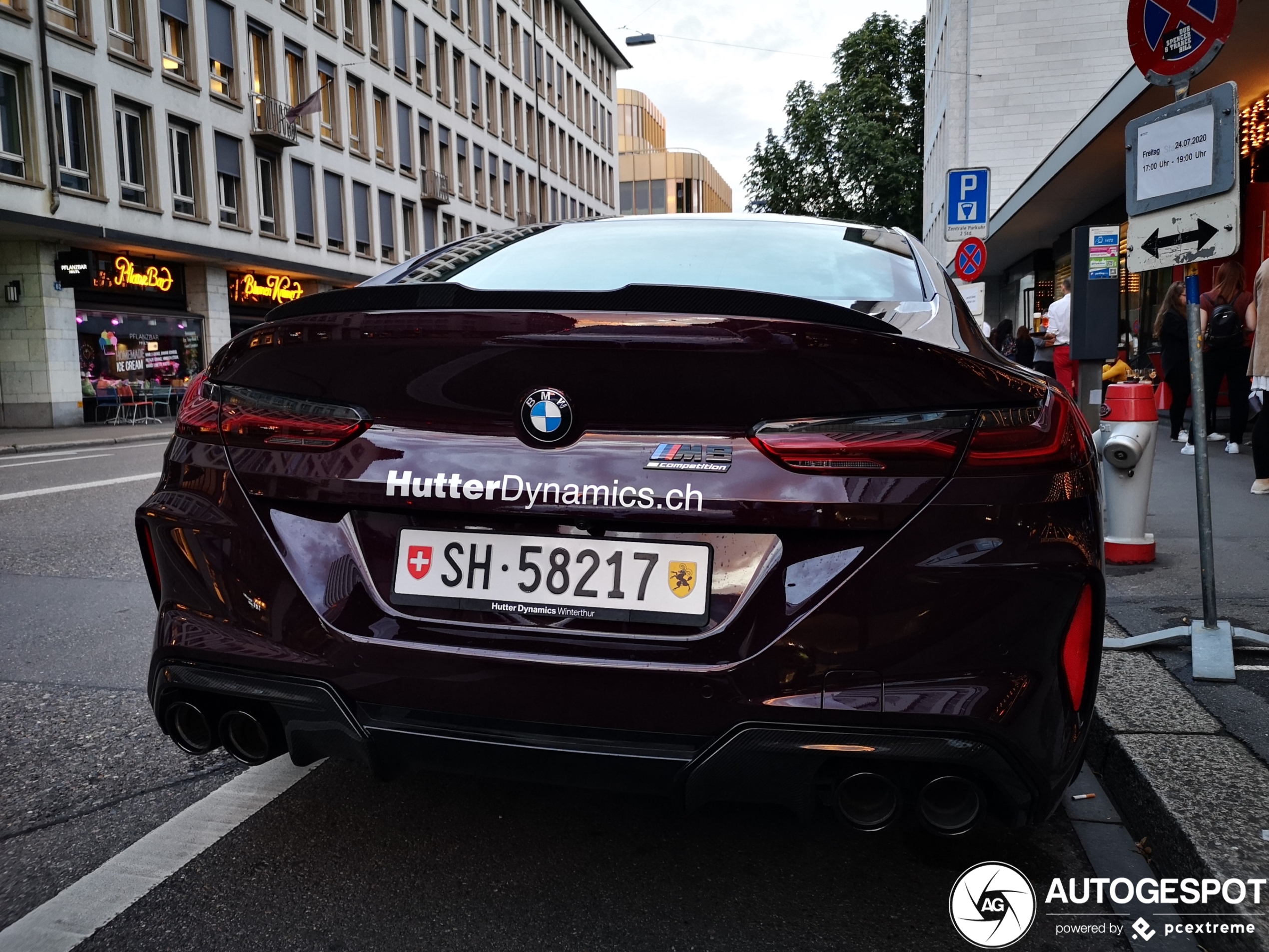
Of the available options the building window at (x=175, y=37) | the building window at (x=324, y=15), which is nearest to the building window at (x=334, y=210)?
the building window at (x=324, y=15)

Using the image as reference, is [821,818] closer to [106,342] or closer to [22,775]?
[22,775]

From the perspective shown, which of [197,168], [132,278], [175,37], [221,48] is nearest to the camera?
[132,278]

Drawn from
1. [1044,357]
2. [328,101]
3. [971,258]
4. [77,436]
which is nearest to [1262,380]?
[971,258]

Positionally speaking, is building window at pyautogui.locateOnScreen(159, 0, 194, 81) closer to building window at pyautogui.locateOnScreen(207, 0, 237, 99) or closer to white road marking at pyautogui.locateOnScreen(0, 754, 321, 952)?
building window at pyautogui.locateOnScreen(207, 0, 237, 99)

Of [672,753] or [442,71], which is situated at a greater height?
[442,71]

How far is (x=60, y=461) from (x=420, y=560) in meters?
13.1

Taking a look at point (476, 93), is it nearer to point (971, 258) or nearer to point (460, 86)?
point (460, 86)

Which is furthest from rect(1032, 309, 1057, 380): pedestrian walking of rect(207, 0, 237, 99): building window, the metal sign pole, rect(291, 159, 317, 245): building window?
rect(291, 159, 317, 245): building window

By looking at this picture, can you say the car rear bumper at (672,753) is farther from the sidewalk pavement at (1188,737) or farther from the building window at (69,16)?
the building window at (69,16)

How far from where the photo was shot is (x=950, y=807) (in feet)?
6.29

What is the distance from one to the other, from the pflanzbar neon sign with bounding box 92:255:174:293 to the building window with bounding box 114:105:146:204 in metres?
1.40

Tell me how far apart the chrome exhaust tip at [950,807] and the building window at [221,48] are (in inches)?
1127

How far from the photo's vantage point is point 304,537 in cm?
205

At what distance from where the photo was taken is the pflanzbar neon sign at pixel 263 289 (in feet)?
93.8
